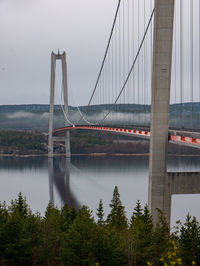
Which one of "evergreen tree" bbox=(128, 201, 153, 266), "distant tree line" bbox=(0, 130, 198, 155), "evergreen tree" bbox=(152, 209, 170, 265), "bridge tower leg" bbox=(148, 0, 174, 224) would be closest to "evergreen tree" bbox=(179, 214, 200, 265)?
"evergreen tree" bbox=(152, 209, 170, 265)

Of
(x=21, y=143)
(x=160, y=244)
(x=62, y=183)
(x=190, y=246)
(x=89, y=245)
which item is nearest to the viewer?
(x=190, y=246)

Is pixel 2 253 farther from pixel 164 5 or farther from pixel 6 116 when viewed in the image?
pixel 6 116

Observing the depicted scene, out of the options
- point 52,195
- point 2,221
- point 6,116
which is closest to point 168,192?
point 2,221

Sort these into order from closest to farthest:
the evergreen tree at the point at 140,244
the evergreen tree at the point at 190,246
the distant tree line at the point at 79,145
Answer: the evergreen tree at the point at 190,246
the evergreen tree at the point at 140,244
the distant tree line at the point at 79,145

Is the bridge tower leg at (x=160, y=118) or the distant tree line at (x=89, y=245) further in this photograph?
the bridge tower leg at (x=160, y=118)

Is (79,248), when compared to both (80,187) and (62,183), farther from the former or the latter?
(62,183)

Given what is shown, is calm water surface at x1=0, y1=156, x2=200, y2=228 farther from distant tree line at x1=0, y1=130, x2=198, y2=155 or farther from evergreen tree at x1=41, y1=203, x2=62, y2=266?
distant tree line at x1=0, y1=130, x2=198, y2=155

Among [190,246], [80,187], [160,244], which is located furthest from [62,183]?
[190,246]

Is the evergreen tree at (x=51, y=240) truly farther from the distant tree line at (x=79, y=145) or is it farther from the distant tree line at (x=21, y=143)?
the distant tree line at (x=21, y=143)

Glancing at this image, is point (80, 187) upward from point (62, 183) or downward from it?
upward

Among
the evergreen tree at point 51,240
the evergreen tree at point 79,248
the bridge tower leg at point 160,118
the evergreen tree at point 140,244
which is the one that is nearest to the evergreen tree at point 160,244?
the evergreen tree at point 140,244
